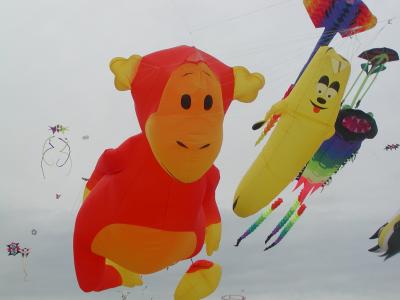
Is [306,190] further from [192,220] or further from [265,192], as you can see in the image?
[192,220]

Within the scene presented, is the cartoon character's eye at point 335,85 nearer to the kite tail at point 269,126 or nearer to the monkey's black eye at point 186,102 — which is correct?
the kite tail at point 269,126

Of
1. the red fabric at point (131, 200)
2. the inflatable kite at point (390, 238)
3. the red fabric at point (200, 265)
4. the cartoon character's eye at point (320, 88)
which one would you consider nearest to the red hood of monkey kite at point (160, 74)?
the red fabric at point (131, 200)

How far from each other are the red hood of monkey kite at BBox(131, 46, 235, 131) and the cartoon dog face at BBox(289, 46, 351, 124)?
3.62 ft

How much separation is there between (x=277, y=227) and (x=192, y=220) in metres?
2.53

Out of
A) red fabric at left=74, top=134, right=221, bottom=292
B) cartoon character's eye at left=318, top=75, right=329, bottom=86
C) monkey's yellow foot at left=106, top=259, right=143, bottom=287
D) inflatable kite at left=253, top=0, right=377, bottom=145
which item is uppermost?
inflatable kite at left=253, top=0, right=377, bottom=145

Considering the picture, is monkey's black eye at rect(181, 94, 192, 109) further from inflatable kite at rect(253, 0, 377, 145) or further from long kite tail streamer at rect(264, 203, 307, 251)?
long kite tail streamer at rect(264, 203, 307, 251)

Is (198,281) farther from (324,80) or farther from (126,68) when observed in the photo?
(324,80)

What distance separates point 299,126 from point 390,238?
272 centimetres

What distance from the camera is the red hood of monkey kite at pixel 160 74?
7348mm

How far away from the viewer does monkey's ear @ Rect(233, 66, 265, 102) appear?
7898 mm

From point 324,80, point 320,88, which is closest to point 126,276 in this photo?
point 320,88

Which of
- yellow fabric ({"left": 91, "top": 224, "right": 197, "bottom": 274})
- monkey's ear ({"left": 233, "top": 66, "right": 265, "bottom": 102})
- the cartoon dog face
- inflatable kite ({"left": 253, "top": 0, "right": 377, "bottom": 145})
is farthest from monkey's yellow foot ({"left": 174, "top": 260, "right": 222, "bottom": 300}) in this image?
the cartoon dog face

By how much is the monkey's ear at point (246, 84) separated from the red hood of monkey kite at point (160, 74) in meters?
0.08

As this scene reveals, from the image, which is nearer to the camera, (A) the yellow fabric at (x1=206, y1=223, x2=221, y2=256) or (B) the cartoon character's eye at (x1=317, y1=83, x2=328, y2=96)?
(B) the cartoon character's eye at (x1=317, y1=83, x2=328, y2=96)
